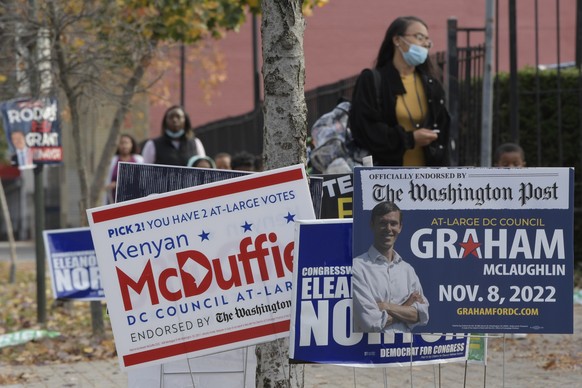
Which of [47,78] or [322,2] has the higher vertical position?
[322,2]

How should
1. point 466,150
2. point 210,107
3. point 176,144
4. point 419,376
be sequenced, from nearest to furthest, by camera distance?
point 419,376, point 176,144, point 466,150, point 210,107

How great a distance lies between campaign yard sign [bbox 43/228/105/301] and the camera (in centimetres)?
971

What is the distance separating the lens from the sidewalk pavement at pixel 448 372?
25.4 ft

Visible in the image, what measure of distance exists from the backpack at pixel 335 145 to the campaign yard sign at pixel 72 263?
252cm

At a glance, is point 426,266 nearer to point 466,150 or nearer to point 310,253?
point 310,253

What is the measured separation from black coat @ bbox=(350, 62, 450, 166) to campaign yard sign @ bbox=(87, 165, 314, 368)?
3.06 metres

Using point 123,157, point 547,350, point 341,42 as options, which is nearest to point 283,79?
point 547,350

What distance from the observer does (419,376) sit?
8.09m

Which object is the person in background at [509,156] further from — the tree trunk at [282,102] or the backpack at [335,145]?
the tree trunk at [282,102]

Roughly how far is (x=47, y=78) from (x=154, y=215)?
317 inches

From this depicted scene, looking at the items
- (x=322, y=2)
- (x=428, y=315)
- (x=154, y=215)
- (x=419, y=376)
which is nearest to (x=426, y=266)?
(x=428, y=315)

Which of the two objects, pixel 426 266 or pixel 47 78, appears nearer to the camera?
pixel 426 266

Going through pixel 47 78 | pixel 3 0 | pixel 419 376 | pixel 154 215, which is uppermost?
pixel 3 0

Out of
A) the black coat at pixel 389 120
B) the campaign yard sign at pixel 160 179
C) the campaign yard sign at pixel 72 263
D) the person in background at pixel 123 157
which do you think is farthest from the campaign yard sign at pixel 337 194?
the person in background at pixel 123 157
